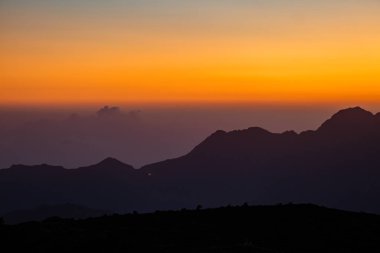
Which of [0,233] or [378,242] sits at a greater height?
[0,233]

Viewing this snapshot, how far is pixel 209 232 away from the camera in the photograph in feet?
86.4

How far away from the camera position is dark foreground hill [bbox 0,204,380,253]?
917 inches

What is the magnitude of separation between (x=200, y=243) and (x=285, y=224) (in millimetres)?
6809

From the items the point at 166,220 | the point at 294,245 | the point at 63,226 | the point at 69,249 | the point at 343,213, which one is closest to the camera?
the point at 69,249

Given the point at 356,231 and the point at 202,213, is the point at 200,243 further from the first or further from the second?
the point at 356,231

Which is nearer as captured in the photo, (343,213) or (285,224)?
(285,224)

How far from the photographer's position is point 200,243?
79.0ft

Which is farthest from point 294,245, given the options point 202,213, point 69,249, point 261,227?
point 69,249

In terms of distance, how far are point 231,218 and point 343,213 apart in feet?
25.9

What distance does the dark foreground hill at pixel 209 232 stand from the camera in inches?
917

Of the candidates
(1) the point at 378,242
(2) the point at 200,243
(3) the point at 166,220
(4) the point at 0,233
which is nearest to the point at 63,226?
(4) the point at 0,233

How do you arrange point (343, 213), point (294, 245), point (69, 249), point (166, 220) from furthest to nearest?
point (343, 213), point (166, 220), point (294, 245), point (69, 249)

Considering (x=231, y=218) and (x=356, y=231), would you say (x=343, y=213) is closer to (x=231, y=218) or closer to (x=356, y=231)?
(x=356, y=231)

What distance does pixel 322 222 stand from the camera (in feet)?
96.6
